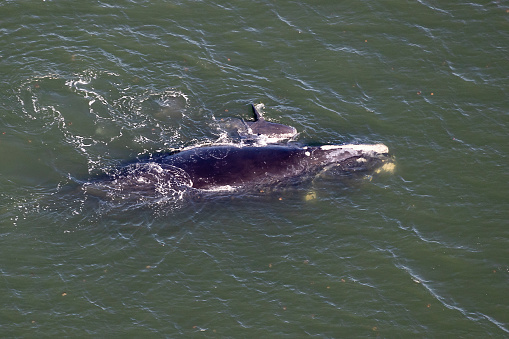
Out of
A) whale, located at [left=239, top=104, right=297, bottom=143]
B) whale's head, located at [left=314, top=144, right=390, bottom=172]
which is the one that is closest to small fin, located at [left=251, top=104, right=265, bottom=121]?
whale, located at [left=239, top=104, right=297, bottom=143]

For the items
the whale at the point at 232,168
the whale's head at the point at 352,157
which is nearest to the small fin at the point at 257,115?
the whale at the point at 232,168

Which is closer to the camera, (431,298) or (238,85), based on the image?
(431,298)

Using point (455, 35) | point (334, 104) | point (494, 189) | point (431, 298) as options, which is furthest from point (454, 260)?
point (455, 35)

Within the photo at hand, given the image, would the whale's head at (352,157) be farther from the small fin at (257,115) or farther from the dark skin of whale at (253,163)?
the small fin at (257,115)

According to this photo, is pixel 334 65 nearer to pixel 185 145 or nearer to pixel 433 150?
pixel 433 150

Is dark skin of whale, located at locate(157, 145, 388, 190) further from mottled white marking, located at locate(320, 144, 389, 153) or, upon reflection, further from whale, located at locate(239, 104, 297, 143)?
whale, located at locate(239, 104, 297, 143)

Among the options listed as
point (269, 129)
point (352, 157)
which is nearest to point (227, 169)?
point (269, 129)
